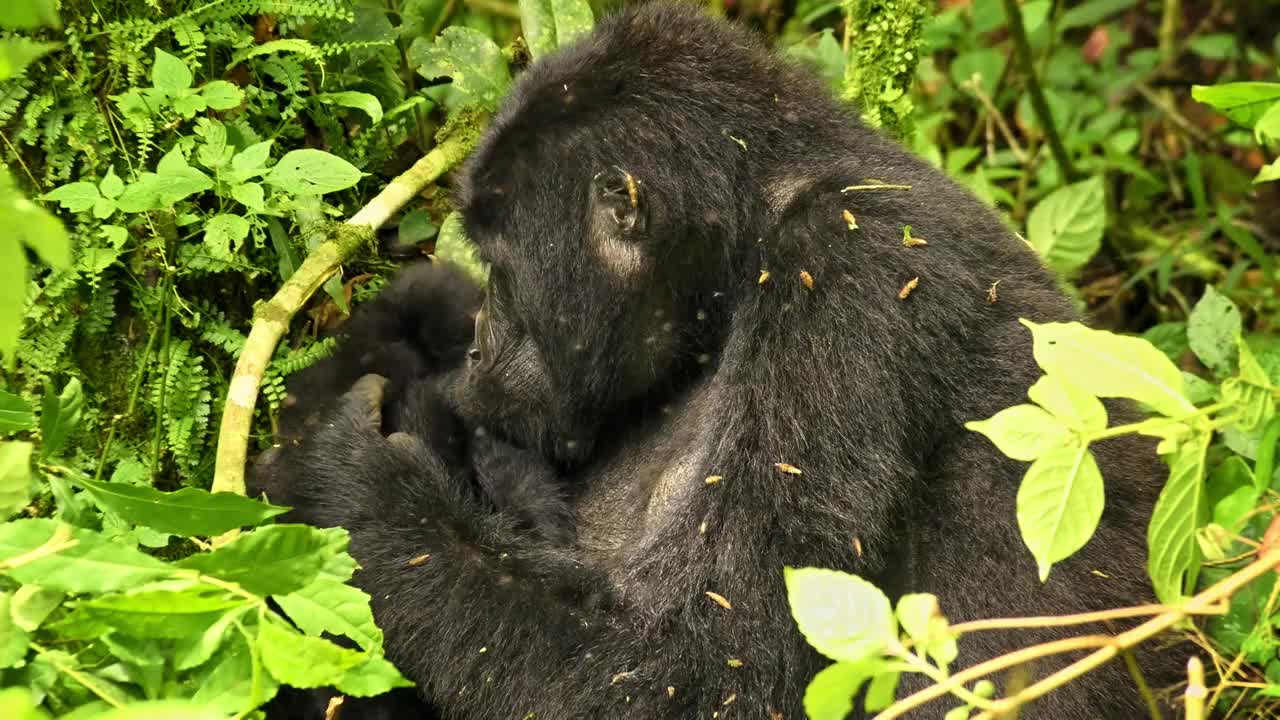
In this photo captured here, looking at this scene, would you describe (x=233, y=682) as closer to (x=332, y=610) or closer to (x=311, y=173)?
(x=332, y=610)

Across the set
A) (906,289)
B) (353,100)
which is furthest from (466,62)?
(906,289)

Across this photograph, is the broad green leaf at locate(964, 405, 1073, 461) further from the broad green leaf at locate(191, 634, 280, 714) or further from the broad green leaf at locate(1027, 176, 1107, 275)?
the broad green leaf at locate(1027, 176, 1107, 275)

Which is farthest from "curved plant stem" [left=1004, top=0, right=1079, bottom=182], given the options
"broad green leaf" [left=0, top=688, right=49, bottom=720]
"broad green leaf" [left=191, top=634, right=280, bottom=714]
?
"broad green leaf" [left=0, top=688, right=49, bottom=720]

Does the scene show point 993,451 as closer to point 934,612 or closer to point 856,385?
point 856,385

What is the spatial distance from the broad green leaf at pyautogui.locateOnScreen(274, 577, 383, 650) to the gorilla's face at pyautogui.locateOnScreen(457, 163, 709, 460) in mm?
1206

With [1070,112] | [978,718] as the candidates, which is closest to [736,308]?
[978,718]

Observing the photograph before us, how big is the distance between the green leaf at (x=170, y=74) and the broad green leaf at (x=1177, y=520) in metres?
2.23

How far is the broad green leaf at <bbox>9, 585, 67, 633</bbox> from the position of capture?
74.8 inches

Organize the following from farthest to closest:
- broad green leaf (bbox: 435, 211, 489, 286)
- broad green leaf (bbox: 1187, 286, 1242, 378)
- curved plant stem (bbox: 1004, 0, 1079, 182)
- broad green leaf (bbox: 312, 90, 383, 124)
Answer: curved plant stem (bbox: 1004, 0, 1079, 182) → broad green leaf (bbox: 1187, 286, 1242, 378) → broad green leaf (bbox: 435, 211, 489, 286) → broad green leaf (bbox: 312, 90, 383, 124)

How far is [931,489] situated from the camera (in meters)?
2.84

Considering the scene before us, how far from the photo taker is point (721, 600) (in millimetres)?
2633

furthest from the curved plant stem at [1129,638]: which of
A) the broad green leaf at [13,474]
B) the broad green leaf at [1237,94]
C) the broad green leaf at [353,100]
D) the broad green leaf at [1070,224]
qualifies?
the broad green leaf at [1070,224]

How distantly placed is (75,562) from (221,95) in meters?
1.40

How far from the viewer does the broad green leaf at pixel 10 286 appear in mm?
1284
